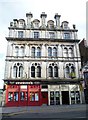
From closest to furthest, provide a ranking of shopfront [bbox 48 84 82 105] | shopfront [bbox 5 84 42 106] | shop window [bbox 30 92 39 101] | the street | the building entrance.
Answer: the street → shopfront [bbox 5 84 42 106] → shop window [bbox 30 92 39 101] → shopfront [bbox 48 84 82 105] → the building entrance

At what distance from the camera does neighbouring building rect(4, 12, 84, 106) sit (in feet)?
86.8

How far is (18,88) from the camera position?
86.7 ft

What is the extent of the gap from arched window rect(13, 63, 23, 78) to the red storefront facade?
1635mm

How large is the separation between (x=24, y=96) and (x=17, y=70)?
420cm

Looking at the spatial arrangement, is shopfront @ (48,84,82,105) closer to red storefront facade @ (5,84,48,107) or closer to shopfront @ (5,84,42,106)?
red storefront facade @ (5,84,48,107)

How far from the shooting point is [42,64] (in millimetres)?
27844

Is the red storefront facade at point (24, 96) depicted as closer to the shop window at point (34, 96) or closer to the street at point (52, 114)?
the shop window at point (34, 96)

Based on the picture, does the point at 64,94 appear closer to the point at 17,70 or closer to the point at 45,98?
the point at 45,98

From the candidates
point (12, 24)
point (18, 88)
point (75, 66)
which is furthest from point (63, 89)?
point (12, 24)

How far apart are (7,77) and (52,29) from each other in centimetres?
1099

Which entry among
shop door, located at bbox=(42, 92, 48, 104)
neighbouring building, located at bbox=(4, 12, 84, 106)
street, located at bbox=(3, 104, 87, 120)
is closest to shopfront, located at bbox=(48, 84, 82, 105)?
neighbouring building, located at bbox=(4, 12, 84, 106)

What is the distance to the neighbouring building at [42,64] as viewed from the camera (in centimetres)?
2647

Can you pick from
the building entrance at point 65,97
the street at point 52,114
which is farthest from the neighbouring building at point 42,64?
the street at point 52,114

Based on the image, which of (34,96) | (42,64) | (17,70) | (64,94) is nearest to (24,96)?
(34,96)
